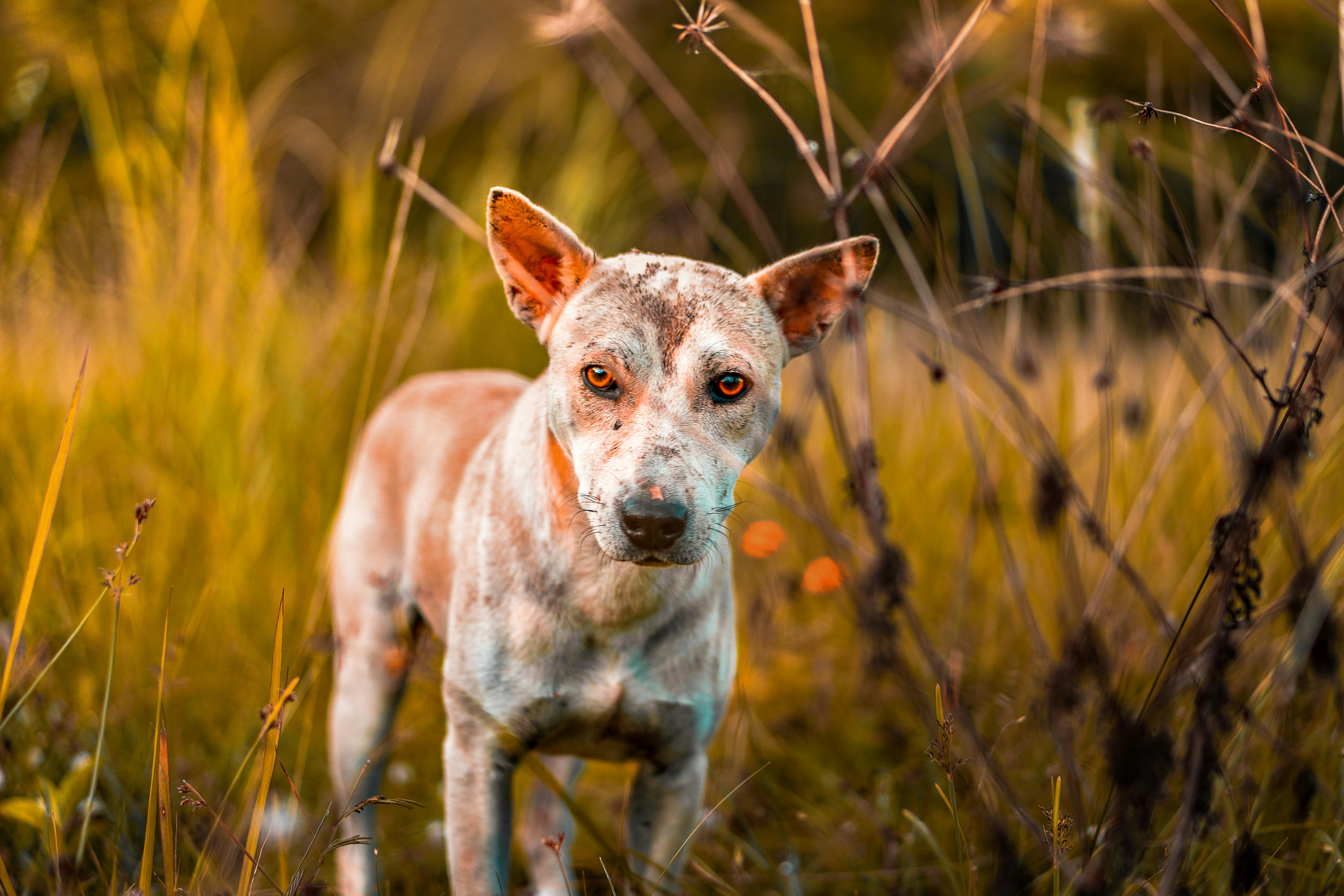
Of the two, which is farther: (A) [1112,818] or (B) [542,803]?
(B) [542,803]

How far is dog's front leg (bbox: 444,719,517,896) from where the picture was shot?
2.44m

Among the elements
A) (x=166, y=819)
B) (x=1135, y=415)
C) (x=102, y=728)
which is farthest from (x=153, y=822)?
(x=1135, y=415)

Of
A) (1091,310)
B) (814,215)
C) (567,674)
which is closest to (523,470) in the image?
(567,674)

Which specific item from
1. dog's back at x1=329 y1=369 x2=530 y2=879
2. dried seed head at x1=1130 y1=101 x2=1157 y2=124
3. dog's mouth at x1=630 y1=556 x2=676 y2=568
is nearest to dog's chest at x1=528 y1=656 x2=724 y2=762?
dog's mouth at x1=630 y1=556 x2=676 y2=568

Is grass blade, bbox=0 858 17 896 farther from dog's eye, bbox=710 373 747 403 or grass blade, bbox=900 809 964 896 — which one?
grass blade, bbox=900 809 964 896

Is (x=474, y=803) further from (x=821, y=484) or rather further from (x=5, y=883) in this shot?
(x=821, y=484)

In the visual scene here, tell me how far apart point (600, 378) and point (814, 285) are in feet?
2.01

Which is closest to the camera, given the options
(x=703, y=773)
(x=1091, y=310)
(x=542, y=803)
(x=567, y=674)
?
(x=567, y=674)

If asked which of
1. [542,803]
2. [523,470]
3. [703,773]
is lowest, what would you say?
[542,803]

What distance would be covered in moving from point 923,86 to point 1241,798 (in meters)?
2.00

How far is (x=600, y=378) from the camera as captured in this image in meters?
2.20

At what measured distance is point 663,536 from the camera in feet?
6.29

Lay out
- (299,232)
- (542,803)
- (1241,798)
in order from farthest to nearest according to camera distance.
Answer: (299,232) → (542,803) → (1241,798)

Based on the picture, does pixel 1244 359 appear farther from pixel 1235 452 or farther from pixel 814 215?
pixel 814 215
